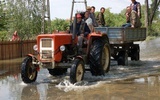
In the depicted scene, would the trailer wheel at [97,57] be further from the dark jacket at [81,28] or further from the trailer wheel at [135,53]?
the trailer wheel at [135,53]

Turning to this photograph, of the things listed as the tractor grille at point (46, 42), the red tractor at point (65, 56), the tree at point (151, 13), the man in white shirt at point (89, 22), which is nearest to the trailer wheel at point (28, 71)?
the red tractor at point (65, 56)

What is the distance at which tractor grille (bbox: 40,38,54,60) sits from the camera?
909 centimetres

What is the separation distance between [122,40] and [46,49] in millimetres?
3570

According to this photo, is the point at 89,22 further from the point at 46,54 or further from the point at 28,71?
the point at 28,71

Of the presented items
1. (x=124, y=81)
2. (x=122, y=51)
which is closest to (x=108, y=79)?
(x=124, y=81)

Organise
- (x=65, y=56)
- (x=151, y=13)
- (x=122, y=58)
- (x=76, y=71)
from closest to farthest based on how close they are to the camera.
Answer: (x=76, y=71)
(x=65, y=56)
(x=122, y=58)
(x=151, y=13)

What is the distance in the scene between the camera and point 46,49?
9156mm

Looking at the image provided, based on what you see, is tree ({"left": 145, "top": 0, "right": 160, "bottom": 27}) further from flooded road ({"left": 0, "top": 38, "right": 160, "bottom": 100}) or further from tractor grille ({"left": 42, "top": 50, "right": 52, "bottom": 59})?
tractor grille ({"left": 42, "top": 50, "right": 52, "bottom": 59})

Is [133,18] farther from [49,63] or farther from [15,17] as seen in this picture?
[15,17]

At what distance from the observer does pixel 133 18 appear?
13172mm

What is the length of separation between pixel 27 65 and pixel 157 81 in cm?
350

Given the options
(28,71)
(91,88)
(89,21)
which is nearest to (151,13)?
(89,21)

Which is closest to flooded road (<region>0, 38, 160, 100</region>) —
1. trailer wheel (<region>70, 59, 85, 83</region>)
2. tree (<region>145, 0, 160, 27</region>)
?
trailer wheel (<region>70, 59, 85, 83</region>)

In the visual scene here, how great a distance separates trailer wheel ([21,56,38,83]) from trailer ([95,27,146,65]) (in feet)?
11.2
